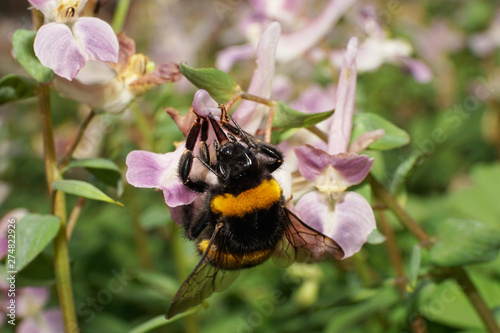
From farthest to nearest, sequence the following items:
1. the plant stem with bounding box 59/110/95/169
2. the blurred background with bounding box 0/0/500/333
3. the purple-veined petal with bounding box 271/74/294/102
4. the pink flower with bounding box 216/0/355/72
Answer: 1. the purple-veined petal with bounding box 271/74/294/102
2. the pink flower with bounding box 216/0/355/72
3. the blurred background with bounding box 0/0/500/333
4. the plant stem with bounding box 59/110/95/169

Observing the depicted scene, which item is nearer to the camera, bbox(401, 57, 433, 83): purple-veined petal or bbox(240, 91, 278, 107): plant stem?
bbox(240, 91, 278, 107): plant stem

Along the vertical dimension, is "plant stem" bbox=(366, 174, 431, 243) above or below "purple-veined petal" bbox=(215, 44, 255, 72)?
above

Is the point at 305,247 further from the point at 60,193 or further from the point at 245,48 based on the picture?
the point at 245,48

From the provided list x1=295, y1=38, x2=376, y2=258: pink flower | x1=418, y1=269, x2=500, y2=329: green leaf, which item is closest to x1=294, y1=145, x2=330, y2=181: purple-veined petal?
x1=295, y1=38, x2=376, y2=258: pink flower

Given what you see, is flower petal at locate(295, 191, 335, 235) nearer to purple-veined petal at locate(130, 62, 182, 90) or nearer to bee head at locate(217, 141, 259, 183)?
bee head at locate(217, 141, 259, 183)

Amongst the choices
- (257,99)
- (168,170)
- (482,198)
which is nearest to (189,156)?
(168,170)

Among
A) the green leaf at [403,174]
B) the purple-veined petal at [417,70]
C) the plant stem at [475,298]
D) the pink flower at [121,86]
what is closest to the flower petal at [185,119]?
the pink flower at [121,86]

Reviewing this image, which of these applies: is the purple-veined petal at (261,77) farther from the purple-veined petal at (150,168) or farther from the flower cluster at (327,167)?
the purple-veined petal at (150,168)

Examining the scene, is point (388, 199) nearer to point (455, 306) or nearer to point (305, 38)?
point (455, 306)
